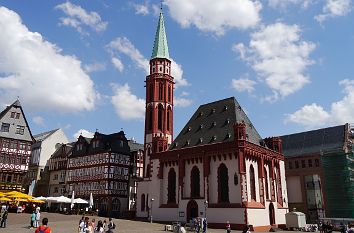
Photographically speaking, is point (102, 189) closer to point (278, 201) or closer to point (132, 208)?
point (132, 208)

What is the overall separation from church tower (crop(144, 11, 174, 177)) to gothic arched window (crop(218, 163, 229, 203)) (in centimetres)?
1388

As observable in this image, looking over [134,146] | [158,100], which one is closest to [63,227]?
[158,100]

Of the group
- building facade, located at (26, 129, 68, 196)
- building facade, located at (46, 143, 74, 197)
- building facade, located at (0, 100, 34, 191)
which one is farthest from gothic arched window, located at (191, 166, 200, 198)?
building facade, located at (26, 129, 68, 196)

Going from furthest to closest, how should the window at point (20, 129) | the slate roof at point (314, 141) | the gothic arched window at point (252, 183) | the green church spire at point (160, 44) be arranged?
the slate roof at point (314, 141)
the green church spire at point (160, 44)
the window at point (20, 129)
the gothic arched window at point (252, 183)

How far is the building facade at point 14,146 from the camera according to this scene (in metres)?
59.1

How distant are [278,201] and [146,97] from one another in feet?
97.3

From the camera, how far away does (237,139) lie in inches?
1692

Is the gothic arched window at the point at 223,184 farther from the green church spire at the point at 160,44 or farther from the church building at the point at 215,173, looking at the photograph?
the green church spire at the point at 160,44

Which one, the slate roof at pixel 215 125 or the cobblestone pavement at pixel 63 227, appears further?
the slate roof at pixel 215 125

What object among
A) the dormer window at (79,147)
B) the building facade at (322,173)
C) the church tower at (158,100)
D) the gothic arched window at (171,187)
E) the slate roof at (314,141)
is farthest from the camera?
the dormer window at (79,147)

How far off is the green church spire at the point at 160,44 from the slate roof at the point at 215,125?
50.1 ft

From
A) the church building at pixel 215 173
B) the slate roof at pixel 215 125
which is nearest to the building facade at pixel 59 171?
the church building at pixel 215 173

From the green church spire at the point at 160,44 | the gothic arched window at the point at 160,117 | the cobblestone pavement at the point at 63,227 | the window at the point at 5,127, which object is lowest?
the cobblestone pavement at the point at 63,227

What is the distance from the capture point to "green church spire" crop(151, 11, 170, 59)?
217 feet
